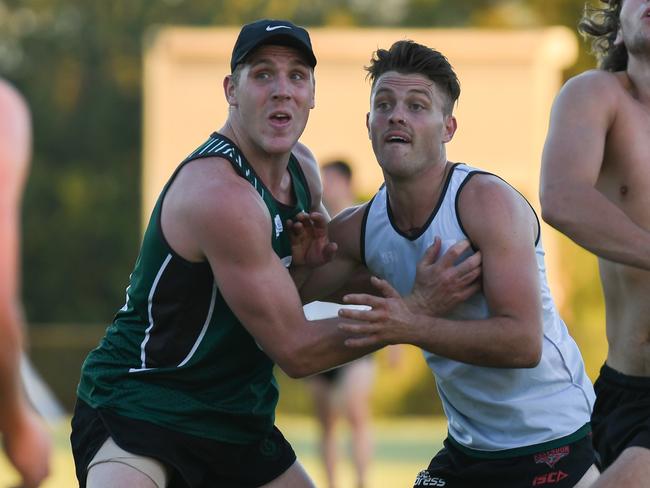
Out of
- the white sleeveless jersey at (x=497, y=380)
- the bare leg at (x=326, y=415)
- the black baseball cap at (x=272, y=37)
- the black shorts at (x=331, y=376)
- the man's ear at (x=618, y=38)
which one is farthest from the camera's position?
the black shorts at (x=331, y=376)

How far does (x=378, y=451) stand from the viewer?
43.7 feet

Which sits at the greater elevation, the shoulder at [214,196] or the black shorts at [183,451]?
the shoulder at [214,196]

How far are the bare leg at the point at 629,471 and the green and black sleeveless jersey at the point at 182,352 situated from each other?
49.1 inches

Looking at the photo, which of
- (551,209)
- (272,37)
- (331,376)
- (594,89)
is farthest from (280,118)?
(331,376)

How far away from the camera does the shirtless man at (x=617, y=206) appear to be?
449cm

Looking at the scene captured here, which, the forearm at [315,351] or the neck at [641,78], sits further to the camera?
the neck at [641,78]

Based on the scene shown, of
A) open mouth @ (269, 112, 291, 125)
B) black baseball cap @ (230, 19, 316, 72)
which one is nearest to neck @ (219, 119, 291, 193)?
open mouth @ (269, 112, 291, 125)

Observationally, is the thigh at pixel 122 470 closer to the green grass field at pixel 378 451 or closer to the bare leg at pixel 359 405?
the green grass field at pixel 378 451

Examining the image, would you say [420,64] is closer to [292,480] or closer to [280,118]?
[280,118]

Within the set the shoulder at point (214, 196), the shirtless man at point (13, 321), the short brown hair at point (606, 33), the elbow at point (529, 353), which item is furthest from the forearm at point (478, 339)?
the shirtless man at point (13, 321)

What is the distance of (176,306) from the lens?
4.56 metres

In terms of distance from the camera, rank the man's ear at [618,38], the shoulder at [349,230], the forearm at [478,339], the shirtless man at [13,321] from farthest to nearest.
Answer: the man's ear at [618,38] → the shoulder at [349,230] → the shirtless man at [13,321] → the forearm at [478,339]

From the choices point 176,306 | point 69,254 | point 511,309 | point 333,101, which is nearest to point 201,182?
point 176,306

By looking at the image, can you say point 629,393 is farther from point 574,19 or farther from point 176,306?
point 574,19
